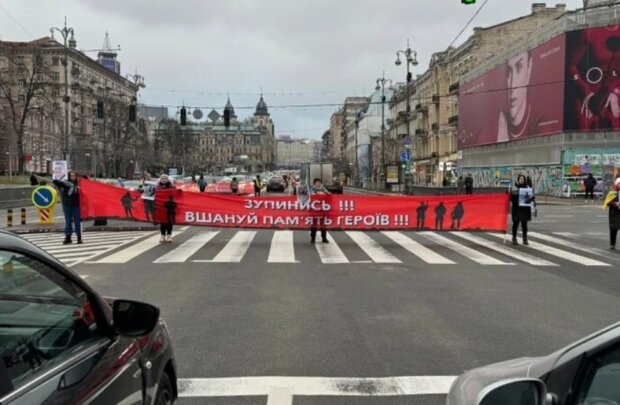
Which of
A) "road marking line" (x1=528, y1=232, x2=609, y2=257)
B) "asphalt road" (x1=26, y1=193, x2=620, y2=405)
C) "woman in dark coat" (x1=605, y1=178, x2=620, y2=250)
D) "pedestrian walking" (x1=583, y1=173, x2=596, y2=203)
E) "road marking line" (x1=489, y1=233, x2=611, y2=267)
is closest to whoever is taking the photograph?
"asphalt road" (x1=26, y1=193, x2=620, y2=405)

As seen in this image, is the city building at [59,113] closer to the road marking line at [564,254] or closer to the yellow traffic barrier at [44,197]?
the yellow traffic barrier at [44,197]

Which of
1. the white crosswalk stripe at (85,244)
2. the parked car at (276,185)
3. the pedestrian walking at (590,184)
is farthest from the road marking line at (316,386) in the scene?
the parked car at (276,185)

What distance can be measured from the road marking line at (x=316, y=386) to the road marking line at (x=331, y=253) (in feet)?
24.1

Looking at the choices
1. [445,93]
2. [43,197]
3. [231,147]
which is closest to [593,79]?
[445,93]

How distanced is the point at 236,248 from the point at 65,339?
12.3 m

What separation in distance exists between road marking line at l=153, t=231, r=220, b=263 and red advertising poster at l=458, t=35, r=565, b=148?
3160 centimetres

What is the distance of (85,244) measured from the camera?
51.5 feet

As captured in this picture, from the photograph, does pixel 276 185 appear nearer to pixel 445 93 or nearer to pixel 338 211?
pixel 445 93

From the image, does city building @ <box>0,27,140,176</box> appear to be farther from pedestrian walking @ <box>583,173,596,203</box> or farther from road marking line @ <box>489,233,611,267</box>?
road marking line @ <box>489,233,611,267</box>

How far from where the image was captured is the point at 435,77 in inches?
3110

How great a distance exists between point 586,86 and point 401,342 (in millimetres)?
A: 40186

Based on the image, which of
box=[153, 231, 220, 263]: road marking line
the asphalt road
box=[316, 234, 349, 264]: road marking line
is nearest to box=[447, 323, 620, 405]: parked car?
the asphalt road

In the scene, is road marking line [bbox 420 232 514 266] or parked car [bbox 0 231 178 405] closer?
parked car [bbox 0 231 178 405]

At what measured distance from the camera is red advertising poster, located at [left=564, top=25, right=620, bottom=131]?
4088cm
